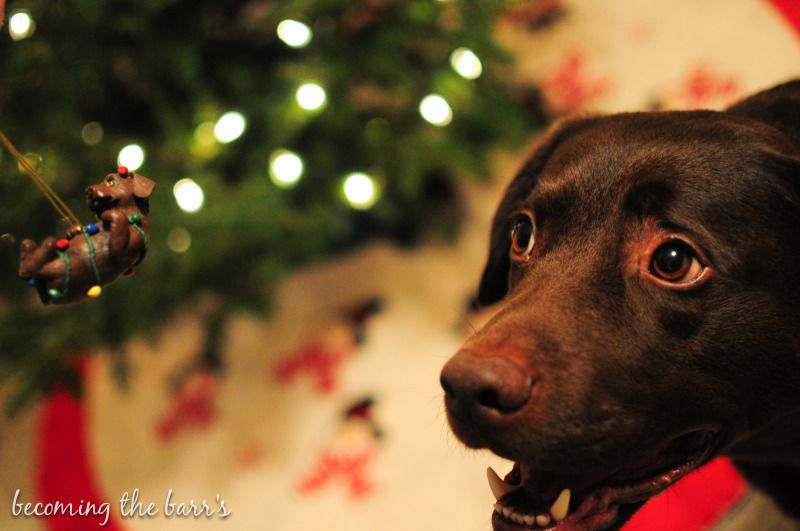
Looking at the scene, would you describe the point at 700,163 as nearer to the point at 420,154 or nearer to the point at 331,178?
the point at 420,154

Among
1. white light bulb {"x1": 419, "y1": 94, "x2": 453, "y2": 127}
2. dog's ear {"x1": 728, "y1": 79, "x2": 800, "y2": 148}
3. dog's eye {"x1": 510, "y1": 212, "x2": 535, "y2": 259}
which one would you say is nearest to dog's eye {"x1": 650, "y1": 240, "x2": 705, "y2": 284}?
dog's eye {"x1": 510, "y1": 212, "x2": 535, "y2": 259}

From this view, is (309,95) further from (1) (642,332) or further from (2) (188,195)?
(1) (642,332)

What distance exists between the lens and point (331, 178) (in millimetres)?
2375

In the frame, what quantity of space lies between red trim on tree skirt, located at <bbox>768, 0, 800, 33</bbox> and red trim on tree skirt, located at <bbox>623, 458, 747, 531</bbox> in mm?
1497

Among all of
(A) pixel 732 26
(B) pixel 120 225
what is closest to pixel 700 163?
(B) pixel 120 225

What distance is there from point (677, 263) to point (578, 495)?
388 mm

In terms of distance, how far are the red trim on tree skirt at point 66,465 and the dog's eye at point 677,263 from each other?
2.92 ft

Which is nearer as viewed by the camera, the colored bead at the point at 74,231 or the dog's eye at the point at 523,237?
the colored bead at the point at 74,231

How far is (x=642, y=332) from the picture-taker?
1006mm

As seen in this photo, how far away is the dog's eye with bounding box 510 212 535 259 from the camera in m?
1.26

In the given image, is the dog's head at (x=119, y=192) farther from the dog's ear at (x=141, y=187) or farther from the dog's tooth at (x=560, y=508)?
the dog's tooth at (x=560, y=508)

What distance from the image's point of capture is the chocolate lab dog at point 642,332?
0.93 metres

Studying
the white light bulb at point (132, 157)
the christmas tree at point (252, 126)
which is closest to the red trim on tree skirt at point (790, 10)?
the christmas tree at point (252, 126)

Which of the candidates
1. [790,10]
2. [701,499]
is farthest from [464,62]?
[701,499]
